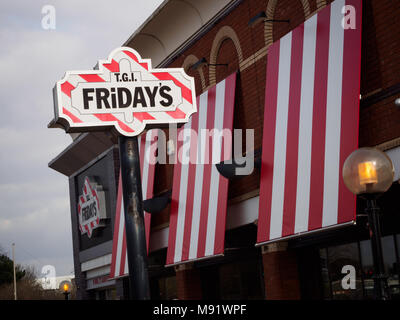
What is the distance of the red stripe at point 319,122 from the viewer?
37.3 ft

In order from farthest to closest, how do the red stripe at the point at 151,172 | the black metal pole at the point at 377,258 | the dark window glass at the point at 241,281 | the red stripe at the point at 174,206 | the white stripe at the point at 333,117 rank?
1. the red stripe at the point at 151,172
2. the red stripe at the point at 174,206
3. the dark window glass at the point at 241,281
4. the white stripe at the point at 333,117
5. the black metal pole at the point at 377,258

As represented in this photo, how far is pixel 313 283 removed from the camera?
13.7 metres

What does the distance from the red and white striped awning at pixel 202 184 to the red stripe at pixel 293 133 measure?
2.42m

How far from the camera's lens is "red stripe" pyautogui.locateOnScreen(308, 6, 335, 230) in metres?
11.4

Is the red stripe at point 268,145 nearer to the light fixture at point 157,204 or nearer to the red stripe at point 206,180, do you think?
the red stripe at point 206,180

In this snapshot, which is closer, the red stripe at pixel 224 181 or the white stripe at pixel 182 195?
the red stripe at pixel 224 181

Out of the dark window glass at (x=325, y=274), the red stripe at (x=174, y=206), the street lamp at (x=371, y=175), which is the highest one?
the red stripe at (x=174, y=206)

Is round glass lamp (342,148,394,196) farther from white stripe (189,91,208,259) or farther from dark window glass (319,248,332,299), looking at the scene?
white stripe (189,91,208,259)

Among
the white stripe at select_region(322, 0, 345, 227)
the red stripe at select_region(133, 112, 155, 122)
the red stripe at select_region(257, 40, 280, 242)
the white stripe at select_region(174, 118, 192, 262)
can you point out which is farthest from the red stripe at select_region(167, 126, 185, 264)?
the red stripe at select_region(133, 112, 155, 122)

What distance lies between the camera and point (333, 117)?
36.8 ft

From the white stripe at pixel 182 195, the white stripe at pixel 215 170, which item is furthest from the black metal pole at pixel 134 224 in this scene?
the white stripe at pixel 182 195

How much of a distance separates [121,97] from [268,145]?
5.00 meters
